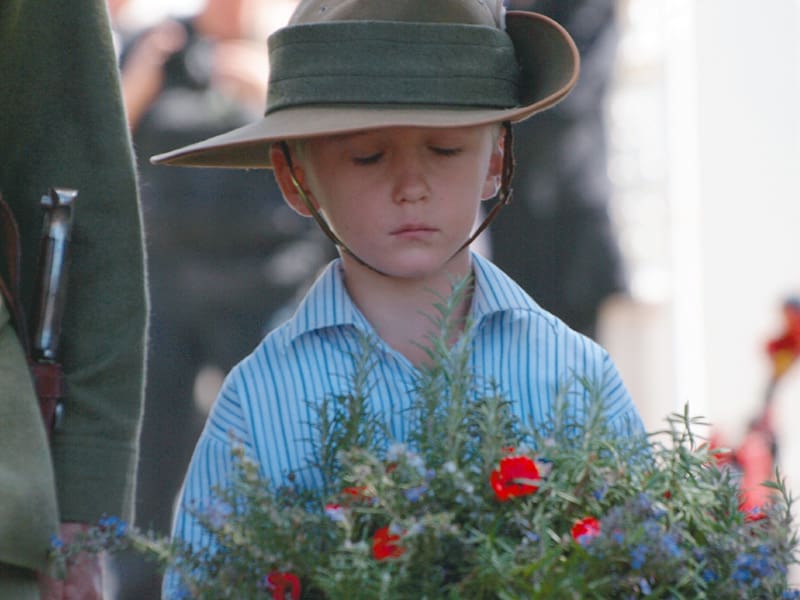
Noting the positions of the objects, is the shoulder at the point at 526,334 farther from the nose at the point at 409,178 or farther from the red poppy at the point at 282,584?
the red poppy at the point at 282,584

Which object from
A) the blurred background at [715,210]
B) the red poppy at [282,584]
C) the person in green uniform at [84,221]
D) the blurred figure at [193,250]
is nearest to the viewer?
the red poppy at [282,584]

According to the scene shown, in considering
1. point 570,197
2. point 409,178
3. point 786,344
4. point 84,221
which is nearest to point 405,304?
point 409,178

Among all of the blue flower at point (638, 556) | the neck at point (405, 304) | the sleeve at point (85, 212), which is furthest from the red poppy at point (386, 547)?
the sleeve at point (85, 212)

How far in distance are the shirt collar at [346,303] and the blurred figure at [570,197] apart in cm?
301

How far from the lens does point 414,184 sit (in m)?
2.41

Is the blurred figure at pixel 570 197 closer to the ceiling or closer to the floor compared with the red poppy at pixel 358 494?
closer to the ceiling

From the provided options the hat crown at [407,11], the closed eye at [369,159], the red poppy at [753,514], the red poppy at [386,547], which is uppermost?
the hat crown at [407,11]

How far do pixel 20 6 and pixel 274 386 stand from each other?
69 centimetres

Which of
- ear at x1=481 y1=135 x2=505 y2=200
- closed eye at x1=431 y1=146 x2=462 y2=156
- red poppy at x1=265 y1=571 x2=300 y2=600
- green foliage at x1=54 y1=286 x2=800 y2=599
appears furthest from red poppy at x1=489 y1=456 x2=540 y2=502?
ear at x1=481 y1=135 x2=505 y2=200

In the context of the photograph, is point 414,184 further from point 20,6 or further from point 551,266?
point 551,266

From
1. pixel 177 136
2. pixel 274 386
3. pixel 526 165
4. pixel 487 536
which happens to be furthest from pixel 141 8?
pixel 487 536

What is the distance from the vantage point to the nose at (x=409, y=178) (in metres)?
A: 2.41

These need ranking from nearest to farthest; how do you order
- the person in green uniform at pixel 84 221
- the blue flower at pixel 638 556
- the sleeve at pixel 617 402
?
the blue flower at pixel 638 556 < the sleeve at pixel 617 402 < the person in green uniform at pixel 84 221

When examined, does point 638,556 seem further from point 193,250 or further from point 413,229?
point 193,250
